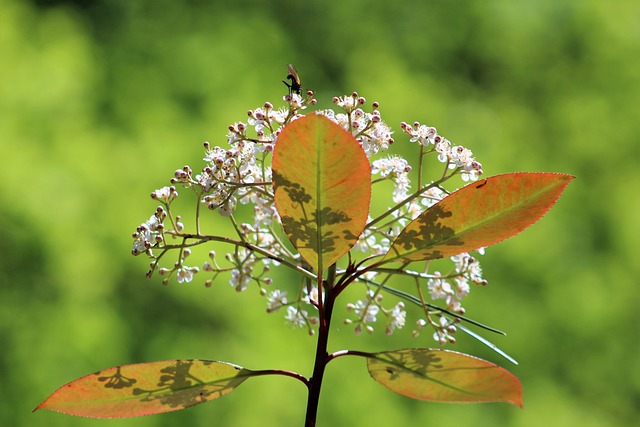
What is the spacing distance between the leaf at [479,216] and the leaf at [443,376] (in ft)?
0.26

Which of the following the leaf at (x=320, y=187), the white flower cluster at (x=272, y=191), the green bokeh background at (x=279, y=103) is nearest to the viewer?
the leaf at (x=320, y=187)

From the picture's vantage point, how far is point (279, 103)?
11.8 ft

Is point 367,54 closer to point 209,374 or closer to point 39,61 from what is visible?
point 39,61

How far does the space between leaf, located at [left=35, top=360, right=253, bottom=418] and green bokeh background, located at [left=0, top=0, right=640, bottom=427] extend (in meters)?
2.07

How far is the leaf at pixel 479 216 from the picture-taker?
573 mm

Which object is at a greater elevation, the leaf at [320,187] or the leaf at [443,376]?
the leaf at [320,187]

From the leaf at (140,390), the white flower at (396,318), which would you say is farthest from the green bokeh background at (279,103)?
the leaf at (140,390)

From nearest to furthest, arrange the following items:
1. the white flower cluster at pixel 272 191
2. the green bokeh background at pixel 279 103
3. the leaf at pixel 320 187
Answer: the leaf at pixel 320 187 < the white flower cluster at pixel 272 191 < the green bokeh background at pixel 279 103

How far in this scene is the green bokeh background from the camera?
283cm

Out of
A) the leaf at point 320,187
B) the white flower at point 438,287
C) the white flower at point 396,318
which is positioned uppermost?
the white flower at point 438,287

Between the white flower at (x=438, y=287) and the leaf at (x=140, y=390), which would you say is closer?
the leaf at (x=140, y=390)

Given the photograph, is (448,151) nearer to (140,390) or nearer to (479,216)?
(479,216)

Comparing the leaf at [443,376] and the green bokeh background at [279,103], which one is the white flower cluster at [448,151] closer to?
the leaf at [443,376]

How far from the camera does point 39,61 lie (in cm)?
330
